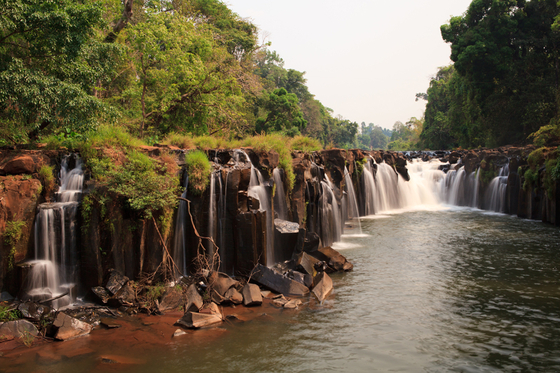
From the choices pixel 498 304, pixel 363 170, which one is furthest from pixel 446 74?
pixel 498 304

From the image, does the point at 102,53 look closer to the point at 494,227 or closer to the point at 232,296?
the point at 232,296

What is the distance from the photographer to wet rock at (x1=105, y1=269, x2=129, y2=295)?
9293 millimetres

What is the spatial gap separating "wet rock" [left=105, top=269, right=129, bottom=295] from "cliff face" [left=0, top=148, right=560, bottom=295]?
19 centimetres

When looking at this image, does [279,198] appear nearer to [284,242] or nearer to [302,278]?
[284,242]

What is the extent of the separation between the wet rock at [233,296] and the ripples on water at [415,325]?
106cm

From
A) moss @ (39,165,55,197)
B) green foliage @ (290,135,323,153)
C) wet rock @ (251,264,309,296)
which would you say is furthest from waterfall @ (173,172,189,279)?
green foliage @ (290,135,323,153)

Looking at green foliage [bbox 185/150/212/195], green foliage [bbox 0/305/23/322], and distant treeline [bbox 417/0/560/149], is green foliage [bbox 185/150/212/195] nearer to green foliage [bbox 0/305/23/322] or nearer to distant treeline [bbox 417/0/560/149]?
green foliage [bbox 0/305/23/322]

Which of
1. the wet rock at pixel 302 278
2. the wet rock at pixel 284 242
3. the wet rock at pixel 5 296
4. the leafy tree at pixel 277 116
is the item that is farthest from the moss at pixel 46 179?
the leafy tree at pixel 277 116

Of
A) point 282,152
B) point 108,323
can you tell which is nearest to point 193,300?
point 108,323

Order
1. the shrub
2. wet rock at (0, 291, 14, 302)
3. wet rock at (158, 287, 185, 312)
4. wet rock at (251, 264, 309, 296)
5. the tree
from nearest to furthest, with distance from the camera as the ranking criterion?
wet rock at (0, 291, 14, 302) → wet rock at (158, 287, 185, 312) → the tree → wet rock at (251, 264, 309, 296) → the shrub

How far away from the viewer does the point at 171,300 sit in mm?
9445

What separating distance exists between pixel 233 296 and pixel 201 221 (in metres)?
2.64

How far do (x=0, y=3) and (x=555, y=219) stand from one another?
2548cm

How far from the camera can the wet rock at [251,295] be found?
9805 mm
